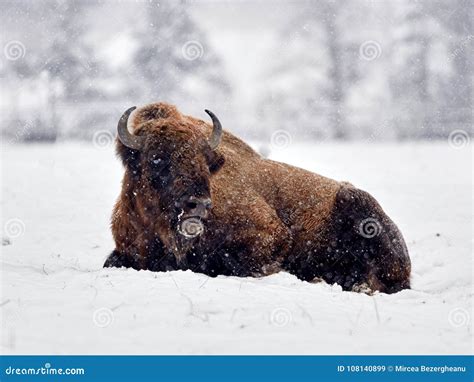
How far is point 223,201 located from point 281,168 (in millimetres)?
1189

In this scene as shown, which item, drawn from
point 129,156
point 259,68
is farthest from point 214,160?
point 259,68

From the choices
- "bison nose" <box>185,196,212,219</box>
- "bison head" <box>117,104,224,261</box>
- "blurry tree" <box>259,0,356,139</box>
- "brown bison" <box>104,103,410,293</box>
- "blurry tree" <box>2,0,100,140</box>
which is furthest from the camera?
"blurry tree" <box>259,0,356,139</box>

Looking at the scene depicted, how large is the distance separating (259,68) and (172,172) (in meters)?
29.6

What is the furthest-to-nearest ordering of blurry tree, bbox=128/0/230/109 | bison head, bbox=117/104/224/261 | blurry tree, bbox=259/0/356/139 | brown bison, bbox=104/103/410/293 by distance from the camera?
blurry tree, bbox=259/0/356/139
blurry tree, bbox=128/0/230/109
brown bison, bbox=104/103/410/293
bison head, bbox=117/104/224/261

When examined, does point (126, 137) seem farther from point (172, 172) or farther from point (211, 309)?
point (211, 309)

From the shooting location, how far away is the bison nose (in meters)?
6.45

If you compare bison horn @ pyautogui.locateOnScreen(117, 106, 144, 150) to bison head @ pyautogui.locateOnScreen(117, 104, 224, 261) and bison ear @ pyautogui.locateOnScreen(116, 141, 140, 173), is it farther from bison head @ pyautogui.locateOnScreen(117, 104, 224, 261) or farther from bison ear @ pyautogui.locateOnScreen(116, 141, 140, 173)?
bison ear @ pyautogui.locateOnScreen(116, 141, 140, 173)

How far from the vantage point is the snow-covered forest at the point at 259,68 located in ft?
88.0

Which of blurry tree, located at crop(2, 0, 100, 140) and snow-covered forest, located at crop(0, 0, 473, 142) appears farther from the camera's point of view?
snow-covered forest, located at crop(0, 0, 473, 142)

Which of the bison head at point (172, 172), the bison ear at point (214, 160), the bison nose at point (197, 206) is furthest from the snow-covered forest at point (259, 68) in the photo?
the bison nose at point (197, 206)

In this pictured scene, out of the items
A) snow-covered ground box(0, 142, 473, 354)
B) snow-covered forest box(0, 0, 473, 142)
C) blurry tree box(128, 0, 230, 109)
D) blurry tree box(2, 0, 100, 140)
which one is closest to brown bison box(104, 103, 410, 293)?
snow-covered ground box(0, 142, 473, 354)

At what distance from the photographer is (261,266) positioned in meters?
7.54

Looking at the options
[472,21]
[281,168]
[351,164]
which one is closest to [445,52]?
[472,21]
